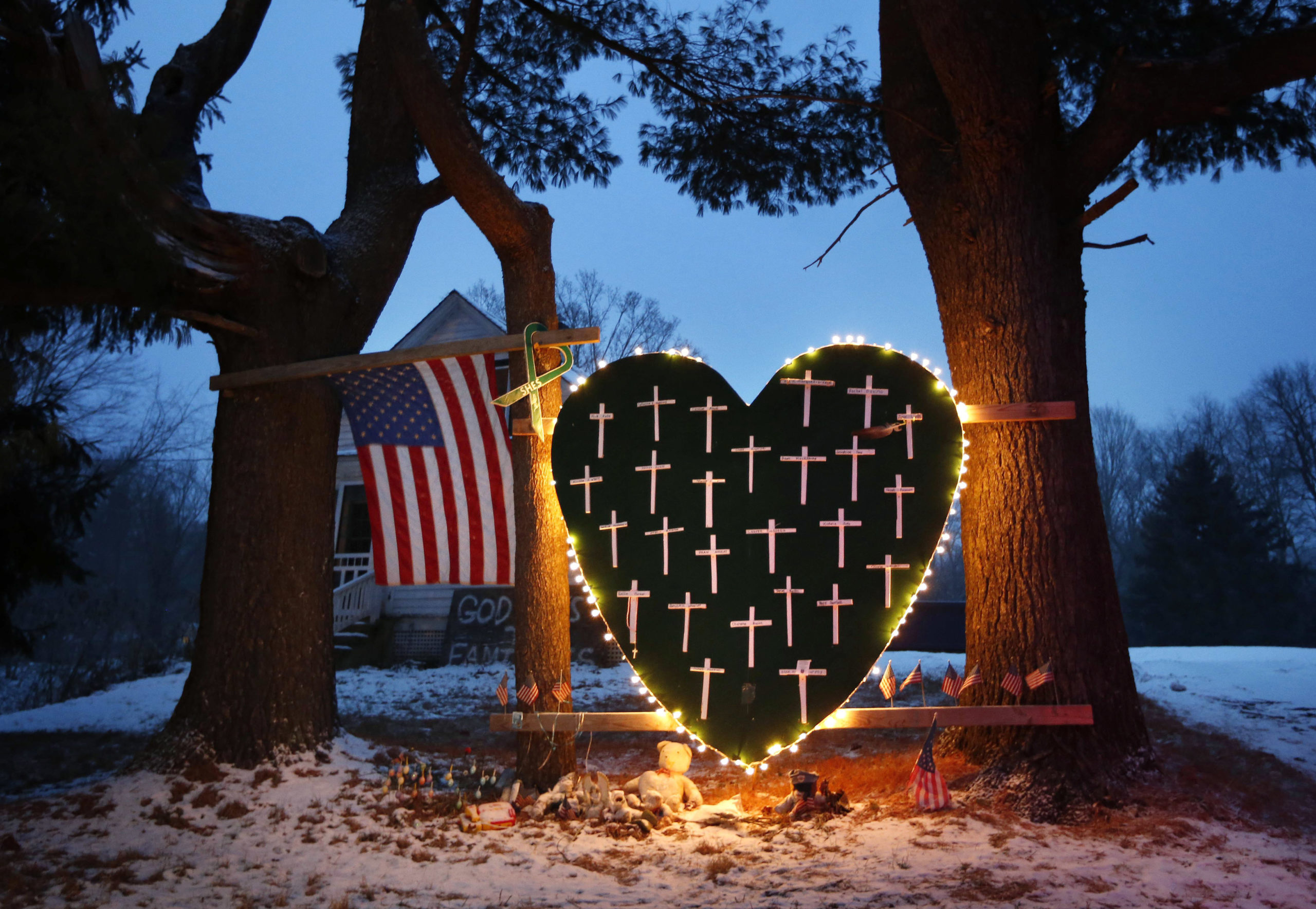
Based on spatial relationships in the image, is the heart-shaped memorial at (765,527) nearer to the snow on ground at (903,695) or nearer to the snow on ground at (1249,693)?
the snow on ground at (903,695)

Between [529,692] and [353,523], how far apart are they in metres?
11.6

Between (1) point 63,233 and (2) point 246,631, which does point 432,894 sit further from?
(1) point 63,233

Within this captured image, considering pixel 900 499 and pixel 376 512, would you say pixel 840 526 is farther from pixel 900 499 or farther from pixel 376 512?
pixel 376 512

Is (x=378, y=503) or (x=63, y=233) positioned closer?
(x=63, y=233)

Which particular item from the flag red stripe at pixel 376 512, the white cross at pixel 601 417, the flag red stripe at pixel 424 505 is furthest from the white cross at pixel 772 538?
the flag red stripe at pixel 376 512

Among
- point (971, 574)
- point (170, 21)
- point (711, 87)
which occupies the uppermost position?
point (170, 21)

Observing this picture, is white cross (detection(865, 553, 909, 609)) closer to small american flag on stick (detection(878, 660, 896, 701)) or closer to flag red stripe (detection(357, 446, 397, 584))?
small american flag on stick (detection(878, 660, 896, 701))

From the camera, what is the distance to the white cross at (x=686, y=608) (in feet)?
12.5

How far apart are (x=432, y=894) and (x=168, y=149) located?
5.34m

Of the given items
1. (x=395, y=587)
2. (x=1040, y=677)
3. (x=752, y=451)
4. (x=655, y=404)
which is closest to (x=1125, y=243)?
(x=1040, y=677)

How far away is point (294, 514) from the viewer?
527cm

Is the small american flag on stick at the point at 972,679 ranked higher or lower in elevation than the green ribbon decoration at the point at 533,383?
lower

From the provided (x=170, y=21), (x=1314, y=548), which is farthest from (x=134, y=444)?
(x=170, y=21)

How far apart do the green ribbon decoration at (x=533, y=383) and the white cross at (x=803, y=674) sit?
6.33 ft
